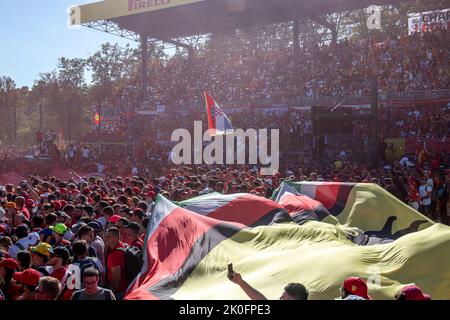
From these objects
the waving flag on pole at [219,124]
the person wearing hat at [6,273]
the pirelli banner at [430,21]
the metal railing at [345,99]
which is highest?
the pirelli banner at [430,21]

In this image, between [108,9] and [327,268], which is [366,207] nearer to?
[327,268]

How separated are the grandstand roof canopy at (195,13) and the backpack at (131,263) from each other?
22.4 m

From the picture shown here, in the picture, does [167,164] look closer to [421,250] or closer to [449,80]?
[449,80]

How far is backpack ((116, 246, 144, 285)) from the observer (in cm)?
570

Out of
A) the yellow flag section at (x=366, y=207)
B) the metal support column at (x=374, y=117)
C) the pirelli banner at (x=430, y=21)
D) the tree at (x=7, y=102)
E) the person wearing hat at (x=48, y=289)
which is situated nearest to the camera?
the person wearing hat at (x=48, y=289)

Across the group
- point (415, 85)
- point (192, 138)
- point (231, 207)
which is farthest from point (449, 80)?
point (231, 207)

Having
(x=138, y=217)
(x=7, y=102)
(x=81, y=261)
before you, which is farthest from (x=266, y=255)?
(x=7, y=102)

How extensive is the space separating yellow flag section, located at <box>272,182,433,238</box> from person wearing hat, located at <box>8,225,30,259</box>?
468 centimetres

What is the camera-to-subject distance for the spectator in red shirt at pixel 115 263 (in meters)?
5.52

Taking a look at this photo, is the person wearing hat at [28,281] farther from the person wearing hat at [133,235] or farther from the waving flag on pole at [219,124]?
the waving flag on pole at [219,124]

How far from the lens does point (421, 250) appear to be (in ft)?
17.9

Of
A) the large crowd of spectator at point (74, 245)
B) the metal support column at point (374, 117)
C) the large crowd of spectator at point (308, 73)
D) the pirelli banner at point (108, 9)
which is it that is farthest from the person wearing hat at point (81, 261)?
the pirelli banner at point (108, 9)

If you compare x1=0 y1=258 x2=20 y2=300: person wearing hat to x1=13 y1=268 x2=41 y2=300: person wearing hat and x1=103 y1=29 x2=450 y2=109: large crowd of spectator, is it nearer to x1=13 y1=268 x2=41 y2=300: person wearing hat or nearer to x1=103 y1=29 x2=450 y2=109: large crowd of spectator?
x1=13 y1=268 x2=41 y2=300: person wearing hat

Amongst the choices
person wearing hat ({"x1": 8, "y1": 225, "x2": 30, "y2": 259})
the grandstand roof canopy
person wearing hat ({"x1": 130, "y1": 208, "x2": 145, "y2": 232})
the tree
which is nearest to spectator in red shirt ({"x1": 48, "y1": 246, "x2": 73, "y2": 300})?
person wearing hat ({"x1": 8, "y1": 225, "x2": 30, "y2": 259})
